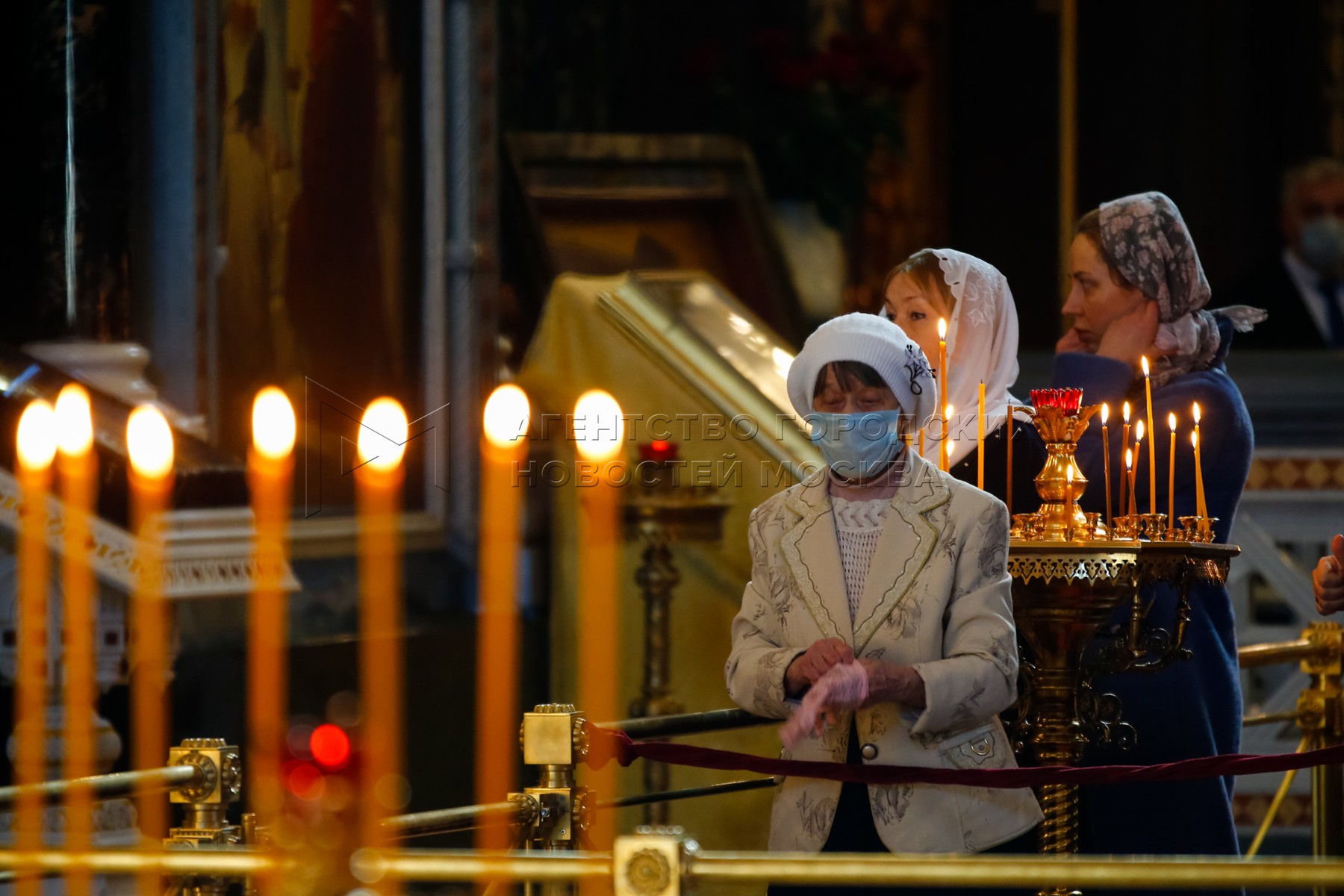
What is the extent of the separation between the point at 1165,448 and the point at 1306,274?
647 centimetres

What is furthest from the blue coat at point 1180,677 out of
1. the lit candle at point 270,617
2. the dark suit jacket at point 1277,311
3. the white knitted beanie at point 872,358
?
the dark suit jacket at point 1277,311

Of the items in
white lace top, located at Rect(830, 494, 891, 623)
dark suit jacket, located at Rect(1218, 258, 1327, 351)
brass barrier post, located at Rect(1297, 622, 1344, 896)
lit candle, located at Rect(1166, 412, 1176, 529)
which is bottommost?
brass barrier post, located at Rect(1297, 622, 1344, 896)

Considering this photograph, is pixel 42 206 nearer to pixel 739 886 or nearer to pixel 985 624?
pixel 739 886

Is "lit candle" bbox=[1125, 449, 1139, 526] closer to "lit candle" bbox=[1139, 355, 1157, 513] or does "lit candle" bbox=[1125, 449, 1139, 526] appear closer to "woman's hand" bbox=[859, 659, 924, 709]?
"lit candle" bbox=[1139, 355, 1157, 513]

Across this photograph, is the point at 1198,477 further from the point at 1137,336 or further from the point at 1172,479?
the point at 1137,336

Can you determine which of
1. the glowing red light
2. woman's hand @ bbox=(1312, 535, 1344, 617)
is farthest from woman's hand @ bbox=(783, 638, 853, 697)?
woman's hand @ bbox=(1312, 535, 1344, 617)

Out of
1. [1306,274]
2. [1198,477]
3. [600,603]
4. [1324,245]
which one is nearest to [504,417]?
[1198,477]

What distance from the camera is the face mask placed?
9.80 meters

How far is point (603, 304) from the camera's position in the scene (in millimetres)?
Answer: 6332

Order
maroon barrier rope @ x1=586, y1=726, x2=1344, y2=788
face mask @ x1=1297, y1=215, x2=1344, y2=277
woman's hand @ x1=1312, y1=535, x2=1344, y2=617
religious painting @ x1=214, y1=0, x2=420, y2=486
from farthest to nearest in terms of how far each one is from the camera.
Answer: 1. face mask @ x1=1297, y1=215, x2=1344, y2=277
2. religious painting @ x1=214, y1=0, x2=420, y2=486
3. woman's hand @ x1=1312, y1=535, x2=1344, y2=617
4. maroon barrier rope @ x1=586, y1=726, x2=1344, y2=788

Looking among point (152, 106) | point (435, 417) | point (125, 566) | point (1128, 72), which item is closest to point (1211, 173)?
point (1128, 72)

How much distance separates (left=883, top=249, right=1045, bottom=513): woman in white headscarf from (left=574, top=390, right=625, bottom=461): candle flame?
640 millimetres

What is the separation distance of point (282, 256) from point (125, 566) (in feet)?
6.13

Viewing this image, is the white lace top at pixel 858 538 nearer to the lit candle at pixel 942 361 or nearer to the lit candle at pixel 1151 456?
the lit candle at pixel 942 361
